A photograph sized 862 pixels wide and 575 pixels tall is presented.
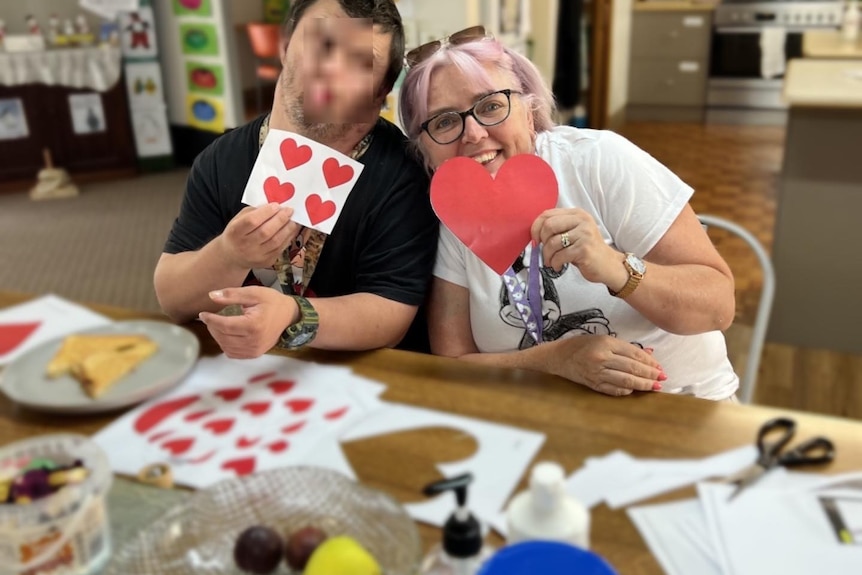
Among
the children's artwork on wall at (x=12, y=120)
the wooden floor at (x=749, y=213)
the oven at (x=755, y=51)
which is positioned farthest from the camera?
the oven at (x=755, y=51)

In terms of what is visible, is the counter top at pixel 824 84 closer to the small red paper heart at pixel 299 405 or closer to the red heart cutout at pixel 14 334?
the small red paper heart at pixel 299 405

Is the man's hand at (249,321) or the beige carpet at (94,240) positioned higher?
the man's hand at (249,321)

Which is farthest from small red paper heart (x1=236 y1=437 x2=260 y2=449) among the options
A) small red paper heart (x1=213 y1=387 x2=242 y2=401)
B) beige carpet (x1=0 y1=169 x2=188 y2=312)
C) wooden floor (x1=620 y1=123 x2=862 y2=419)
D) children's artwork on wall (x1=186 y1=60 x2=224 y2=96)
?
children's artwork on wall (x1=186 y1=60 x2=224 y2=96)

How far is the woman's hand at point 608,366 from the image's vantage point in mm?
984

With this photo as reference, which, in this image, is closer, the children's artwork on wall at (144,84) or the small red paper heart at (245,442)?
the small red paper heart at (245,442)

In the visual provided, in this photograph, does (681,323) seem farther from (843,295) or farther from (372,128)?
(843,295)

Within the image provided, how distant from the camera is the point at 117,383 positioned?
1.03 metres

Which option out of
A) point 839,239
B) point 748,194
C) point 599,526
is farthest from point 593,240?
point 748,194

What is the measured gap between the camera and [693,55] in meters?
6.11

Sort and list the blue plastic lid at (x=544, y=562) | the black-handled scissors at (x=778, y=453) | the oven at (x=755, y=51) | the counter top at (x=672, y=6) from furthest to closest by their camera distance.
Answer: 1. the counter top at (x=672, y=6)
2. the oven at (x=755, y=51)
3. the black-handled scissors at (x=778, y=453)
4. the blue plastic lid at (x=544, y=562)

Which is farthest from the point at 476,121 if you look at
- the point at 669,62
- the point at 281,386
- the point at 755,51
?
the point at 669,62

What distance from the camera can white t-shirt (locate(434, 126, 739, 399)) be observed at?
118 cm

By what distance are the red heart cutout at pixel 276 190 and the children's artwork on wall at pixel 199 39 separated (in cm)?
394

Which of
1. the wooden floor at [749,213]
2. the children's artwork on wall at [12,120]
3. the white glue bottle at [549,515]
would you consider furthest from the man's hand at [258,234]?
the children's artwork on wall at [12,120]
